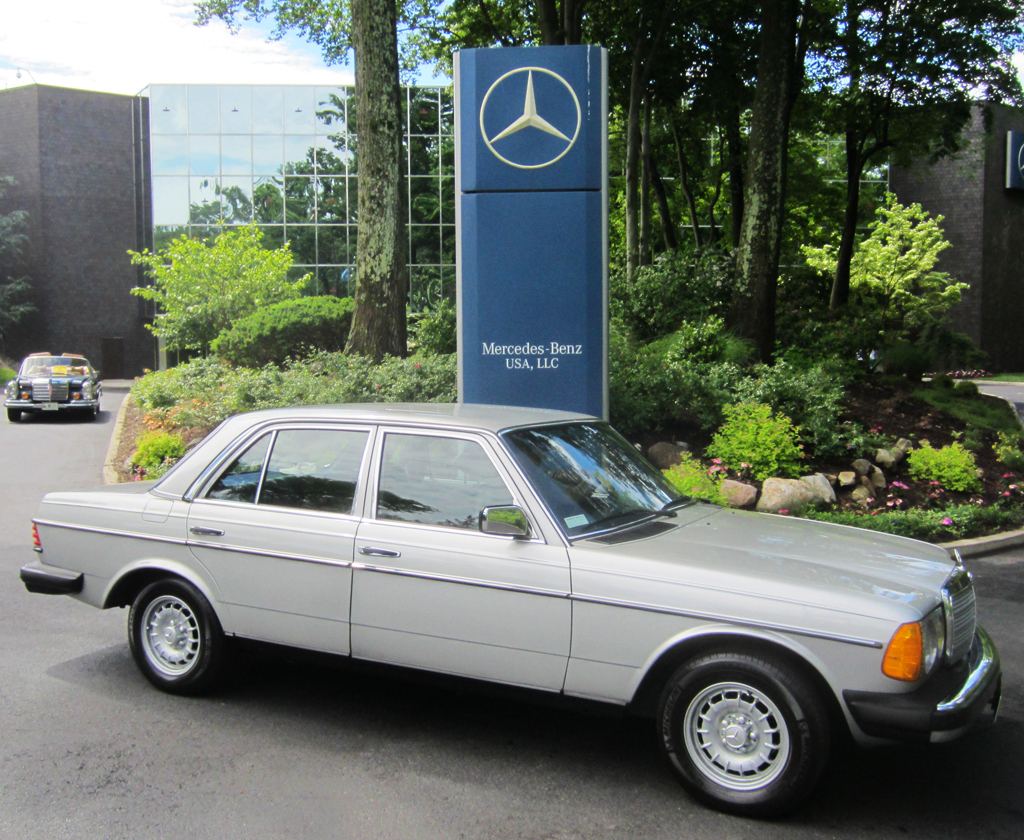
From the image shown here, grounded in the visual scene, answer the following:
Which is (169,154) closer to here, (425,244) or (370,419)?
(425,244)

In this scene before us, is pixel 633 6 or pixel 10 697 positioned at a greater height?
pixel 633 6

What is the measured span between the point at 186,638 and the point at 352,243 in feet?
122

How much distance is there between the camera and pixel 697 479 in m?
9.26

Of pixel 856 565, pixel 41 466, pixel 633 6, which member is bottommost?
pixel 41 466

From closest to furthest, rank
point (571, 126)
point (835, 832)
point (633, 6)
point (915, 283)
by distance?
point (835, 832), point (571, 126), point (633, 6), point (915, 283)

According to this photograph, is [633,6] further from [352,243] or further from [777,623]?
[352,243]

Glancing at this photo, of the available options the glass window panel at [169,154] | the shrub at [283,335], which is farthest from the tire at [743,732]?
the glass window panel at [169,154]

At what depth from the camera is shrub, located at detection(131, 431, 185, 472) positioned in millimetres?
12266

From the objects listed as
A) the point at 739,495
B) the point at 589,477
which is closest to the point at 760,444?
the point at 739,495

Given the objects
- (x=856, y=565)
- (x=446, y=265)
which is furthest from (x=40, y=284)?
(x=856, y=565)

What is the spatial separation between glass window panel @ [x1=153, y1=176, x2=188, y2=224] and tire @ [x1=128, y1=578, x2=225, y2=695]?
39250mm

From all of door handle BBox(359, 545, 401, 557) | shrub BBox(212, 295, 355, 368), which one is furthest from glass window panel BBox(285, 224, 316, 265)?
door handle BBox(359, 545, 401, 557)

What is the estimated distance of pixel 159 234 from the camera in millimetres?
40781

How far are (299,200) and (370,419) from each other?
37.3 metres
